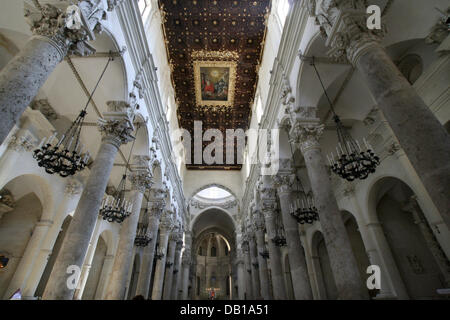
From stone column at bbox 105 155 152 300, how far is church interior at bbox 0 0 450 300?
0.13 ft

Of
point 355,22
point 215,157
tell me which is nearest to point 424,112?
point 355,22

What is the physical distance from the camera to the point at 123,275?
22.7ft

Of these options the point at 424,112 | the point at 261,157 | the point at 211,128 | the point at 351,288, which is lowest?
the point at 351,288

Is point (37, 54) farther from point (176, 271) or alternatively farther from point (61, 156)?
point (176, 271)

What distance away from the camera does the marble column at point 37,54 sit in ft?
9.70

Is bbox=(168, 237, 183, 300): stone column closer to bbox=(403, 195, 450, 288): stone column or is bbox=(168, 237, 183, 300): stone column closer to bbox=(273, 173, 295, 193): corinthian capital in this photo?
bbox=(273, 173, 295, 193): corinthian capital

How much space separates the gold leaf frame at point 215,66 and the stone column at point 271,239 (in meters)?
6.53

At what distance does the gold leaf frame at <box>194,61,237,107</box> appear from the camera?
13.0m

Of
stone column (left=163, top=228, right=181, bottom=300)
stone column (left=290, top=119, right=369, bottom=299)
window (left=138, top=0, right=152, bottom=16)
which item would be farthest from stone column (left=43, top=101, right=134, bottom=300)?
stone column (left=163, top=228, right=181, bottom=300)

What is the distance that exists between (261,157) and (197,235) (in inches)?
774

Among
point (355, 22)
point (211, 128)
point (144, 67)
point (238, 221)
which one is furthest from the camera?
point (238, 221)

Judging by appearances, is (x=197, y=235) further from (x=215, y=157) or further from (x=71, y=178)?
(x=71, y=178)

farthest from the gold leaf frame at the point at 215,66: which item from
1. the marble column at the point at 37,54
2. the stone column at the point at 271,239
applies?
the marble column at the point at 37,54

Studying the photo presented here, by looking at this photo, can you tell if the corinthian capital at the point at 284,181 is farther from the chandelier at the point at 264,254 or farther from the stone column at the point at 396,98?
the chandelier at the point at 264,254
